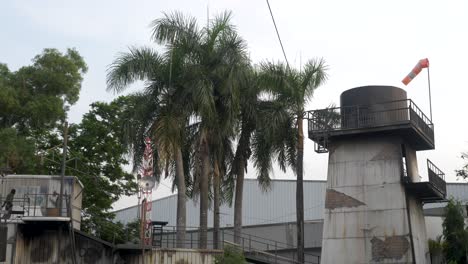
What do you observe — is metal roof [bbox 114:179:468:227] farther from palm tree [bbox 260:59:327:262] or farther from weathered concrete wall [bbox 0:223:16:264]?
weathered concrete wall [bbox 0:223:16:264]

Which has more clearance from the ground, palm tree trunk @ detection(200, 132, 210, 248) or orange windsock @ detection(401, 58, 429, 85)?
orange windsock @ detection(401, 58, 429, 85)

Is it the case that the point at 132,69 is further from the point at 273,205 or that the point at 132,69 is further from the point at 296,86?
the point at 273,205

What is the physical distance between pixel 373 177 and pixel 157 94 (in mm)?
10866

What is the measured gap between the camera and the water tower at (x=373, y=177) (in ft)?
96.7

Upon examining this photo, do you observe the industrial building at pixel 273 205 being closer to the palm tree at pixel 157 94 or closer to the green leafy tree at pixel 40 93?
the green leafy tree at pixel 40 93

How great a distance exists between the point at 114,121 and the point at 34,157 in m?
6.76

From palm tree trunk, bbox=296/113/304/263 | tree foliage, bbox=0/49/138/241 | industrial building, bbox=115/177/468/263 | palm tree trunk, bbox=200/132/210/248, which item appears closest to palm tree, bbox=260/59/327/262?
palm tree trunk, bbox=296/113/304/263

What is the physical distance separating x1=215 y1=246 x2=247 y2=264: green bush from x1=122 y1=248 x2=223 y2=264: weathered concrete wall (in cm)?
48

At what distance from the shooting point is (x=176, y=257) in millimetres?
26953

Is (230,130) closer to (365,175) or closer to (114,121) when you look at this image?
(365,175)

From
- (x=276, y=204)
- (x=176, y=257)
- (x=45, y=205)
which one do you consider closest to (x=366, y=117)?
(x=176, y=257)

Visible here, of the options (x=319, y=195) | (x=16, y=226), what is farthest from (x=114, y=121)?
(x=319, y=195)

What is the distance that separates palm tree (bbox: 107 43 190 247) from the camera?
98.3ft

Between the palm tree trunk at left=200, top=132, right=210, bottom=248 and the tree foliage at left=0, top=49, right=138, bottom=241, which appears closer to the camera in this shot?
the palm tree trunk at left=200, top=132, right=210, bottom=248
